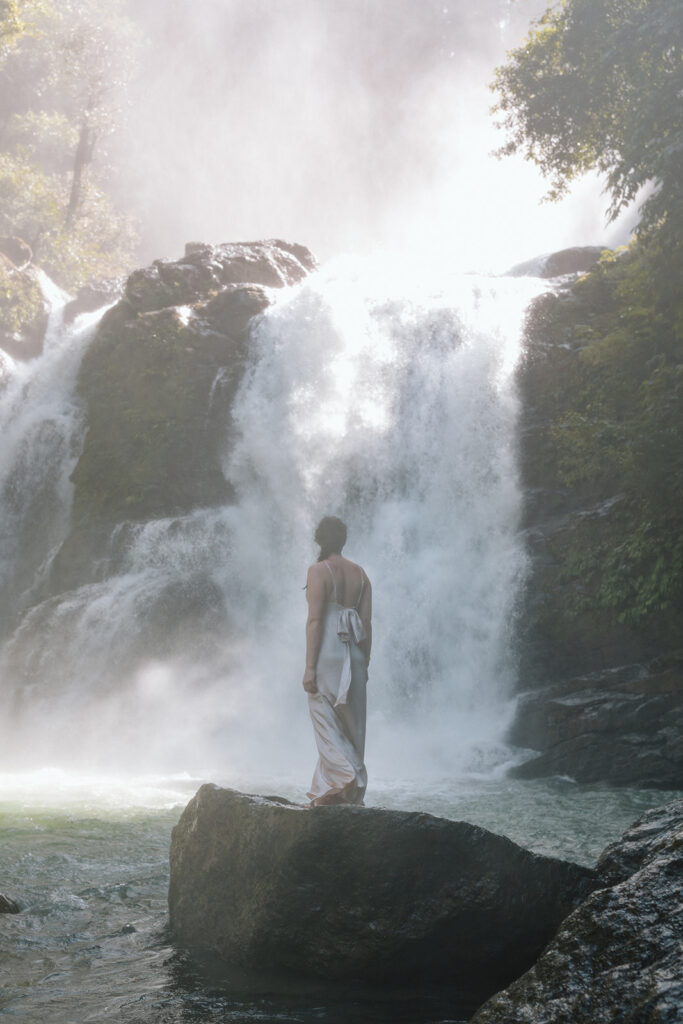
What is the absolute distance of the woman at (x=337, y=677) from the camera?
5359 mm

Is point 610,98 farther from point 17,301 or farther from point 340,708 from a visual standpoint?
point 340,708

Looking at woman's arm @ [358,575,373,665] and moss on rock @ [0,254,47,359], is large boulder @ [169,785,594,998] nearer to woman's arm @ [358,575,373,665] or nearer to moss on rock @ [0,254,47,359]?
woman's arm @ [358,575,373,665]

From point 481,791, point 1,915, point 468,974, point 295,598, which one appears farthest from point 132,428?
point 468,974

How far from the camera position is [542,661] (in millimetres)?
13094

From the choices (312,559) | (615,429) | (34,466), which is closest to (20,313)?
(34,466)

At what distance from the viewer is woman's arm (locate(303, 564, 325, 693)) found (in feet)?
18.0

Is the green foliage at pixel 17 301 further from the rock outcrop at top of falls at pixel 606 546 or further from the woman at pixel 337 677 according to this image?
the woman at pixel 337 677

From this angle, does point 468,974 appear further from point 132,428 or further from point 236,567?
point 132,428

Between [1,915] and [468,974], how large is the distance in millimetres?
2678

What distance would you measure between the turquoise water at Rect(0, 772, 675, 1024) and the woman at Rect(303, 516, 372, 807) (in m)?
1.31

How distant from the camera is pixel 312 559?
15625 millimetres

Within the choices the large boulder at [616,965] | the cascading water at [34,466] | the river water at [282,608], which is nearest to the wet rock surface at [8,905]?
the river water at [282,608]

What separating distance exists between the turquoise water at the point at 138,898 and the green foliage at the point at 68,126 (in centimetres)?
2601

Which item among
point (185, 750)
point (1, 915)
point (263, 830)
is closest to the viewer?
point (263, 830)
